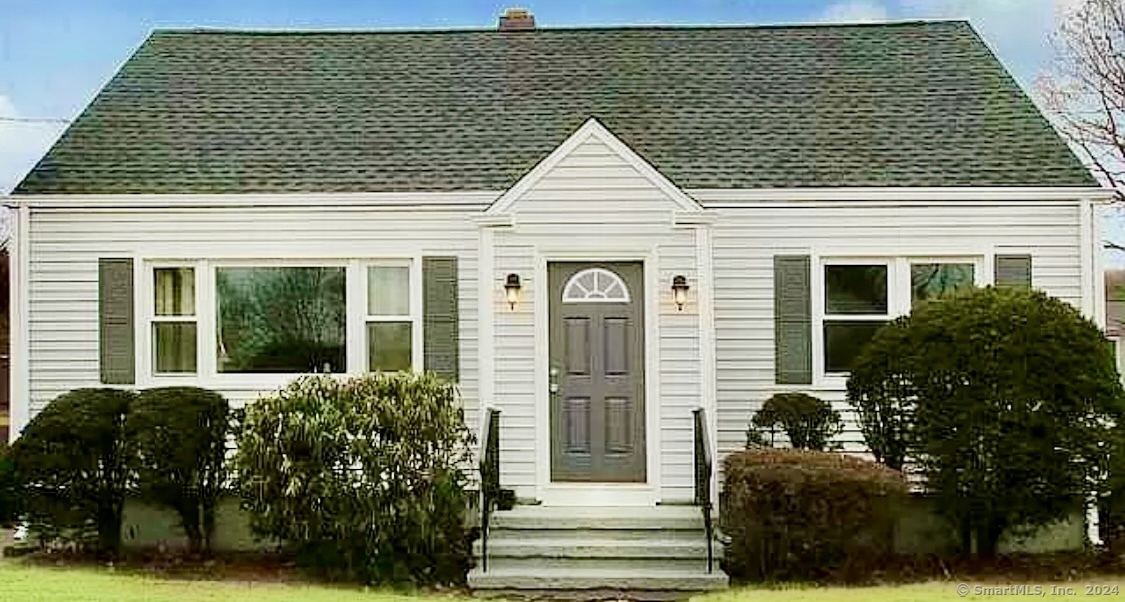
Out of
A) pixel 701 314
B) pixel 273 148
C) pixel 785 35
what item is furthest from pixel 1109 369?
pixel 273 148

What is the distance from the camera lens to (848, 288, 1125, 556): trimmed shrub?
12430 millimetres

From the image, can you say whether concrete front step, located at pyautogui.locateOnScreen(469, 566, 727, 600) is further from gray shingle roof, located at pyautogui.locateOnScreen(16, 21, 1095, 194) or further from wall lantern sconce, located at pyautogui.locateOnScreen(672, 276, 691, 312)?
gray shingle roof, located at pyautogui.locateOnScreen(16, 21, 1095, 194)

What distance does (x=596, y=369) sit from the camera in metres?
14.0

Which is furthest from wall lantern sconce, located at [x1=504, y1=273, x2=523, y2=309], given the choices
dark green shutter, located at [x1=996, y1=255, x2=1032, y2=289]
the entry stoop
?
dark green shutter, located at [x1=996, y1=255, x2=1032, y2=289]

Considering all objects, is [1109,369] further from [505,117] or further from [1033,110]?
[505,117]

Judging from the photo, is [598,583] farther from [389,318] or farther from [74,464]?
[74,464]

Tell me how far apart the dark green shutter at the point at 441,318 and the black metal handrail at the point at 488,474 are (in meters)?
1.08

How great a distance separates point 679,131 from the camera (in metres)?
15.6

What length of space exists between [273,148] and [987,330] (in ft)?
24.5

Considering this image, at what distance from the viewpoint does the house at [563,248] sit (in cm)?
1368

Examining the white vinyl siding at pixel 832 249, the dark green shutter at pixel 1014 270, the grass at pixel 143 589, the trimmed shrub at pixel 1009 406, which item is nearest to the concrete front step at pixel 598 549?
the grass at pixel 143 589

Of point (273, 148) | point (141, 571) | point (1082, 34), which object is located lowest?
point (141, 571)

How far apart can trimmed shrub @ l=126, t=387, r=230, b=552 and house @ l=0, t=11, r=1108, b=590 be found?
1199mm

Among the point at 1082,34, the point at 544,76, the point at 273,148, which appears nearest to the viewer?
the point at 273,148
